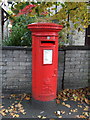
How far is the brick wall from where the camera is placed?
344cm

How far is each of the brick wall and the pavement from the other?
379 mm

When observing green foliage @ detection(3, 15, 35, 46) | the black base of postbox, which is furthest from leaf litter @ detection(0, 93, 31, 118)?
green foliage @ detection(3, 15, 35, 46)

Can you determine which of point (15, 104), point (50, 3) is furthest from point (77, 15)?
point (15, 104)

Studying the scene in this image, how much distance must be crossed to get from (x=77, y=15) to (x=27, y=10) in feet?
3.89

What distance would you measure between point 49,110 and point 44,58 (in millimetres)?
1056

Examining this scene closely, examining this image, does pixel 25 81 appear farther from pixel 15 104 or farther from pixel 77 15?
pixel 77 15

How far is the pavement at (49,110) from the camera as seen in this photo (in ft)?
9.07

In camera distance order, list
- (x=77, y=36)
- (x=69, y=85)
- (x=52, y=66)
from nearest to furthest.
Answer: (x=52, y=66)
(x=69, y=85)
(x=77, y=36)

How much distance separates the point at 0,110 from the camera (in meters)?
2.91

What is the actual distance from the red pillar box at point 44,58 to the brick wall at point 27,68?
0.61m

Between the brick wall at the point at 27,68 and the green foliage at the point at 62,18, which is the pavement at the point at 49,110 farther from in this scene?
the green foliage at the point at 62,18

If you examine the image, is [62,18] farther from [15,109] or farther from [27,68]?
[15,109]

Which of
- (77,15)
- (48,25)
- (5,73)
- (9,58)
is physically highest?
(77,15)

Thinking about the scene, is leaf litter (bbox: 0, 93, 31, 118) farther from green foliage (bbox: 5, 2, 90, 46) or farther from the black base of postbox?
green foliage (bbox: 5, 2, 90, 46)
